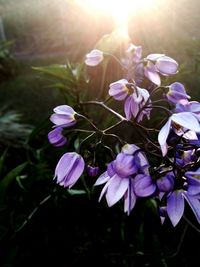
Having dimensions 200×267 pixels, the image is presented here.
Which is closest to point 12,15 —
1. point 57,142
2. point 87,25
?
point 87,25

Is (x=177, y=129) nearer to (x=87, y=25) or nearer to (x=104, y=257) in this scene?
(x=104, y=257)

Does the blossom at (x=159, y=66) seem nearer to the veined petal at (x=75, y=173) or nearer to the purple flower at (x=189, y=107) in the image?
the purple flower at (x=189, y=107)

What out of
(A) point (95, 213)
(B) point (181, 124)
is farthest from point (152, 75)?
(A) point (95, 213)

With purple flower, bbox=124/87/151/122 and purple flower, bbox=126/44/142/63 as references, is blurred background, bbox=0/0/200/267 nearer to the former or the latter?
purple flower, bbox=126/44/142/63

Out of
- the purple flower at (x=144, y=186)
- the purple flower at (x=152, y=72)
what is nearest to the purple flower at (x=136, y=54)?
the purple flower at (x=152, y=72)

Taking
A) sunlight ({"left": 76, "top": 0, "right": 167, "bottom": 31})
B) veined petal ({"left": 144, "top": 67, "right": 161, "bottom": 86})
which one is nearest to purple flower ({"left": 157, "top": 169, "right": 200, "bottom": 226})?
veined petal ({"left": 144, "top": 67, "right": 161, "bottom": 86})

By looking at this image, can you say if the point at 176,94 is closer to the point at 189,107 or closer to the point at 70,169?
the point at 189,107
